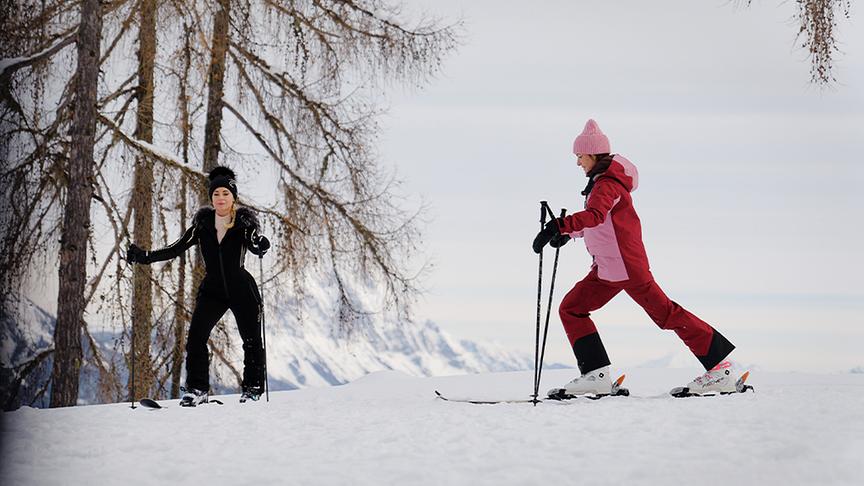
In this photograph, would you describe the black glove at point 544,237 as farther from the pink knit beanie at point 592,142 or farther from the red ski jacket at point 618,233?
the pink knit beanie at point 592,142

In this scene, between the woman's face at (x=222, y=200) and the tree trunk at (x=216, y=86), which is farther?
the tree trunk at (x=216, y=86)

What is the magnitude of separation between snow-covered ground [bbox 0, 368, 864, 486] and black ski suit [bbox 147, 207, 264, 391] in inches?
11.1

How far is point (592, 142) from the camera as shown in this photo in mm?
4602

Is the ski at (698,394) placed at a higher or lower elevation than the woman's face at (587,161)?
lower

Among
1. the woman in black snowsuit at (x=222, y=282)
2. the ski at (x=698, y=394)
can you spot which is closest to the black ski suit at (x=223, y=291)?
the woman in black snowsuit at (x=222, y=282)

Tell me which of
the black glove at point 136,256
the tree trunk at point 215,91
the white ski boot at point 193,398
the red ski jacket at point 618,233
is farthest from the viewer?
the tree trunk at point 215,91

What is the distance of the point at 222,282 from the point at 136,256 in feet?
1.53

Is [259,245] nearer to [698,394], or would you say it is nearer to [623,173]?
[623,173]

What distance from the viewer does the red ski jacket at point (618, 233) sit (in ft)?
14.6

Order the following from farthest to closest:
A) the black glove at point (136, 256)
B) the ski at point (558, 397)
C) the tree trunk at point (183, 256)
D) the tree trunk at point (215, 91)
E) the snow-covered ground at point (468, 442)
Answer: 1. the tree trunk at point (215, 91)
2. the tree trunk at point (183, 256)
3. the black glove at point (136, 256)
4. the ski at point (558, 397)
5. the snow-covered ground at point (468, 442)

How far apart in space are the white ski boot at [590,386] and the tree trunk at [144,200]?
13.3 feet

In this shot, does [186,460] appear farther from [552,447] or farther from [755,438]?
[755,438]

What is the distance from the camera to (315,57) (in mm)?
7859

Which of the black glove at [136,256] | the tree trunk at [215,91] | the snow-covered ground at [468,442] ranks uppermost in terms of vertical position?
the tree trunk at [215,91]
